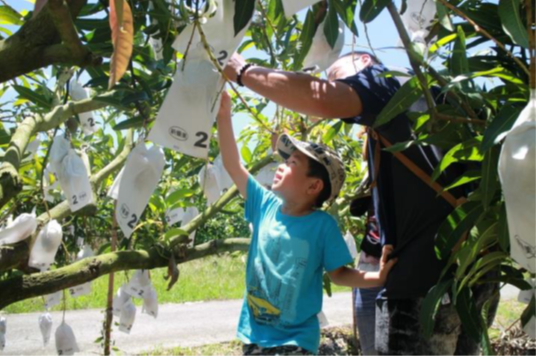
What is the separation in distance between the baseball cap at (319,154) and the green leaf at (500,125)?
3.17ft

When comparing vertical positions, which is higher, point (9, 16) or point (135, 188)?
point (9, 16)

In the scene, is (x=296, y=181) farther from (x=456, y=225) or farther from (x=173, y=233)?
(x=456, y=225)

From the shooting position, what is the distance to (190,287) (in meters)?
8.02

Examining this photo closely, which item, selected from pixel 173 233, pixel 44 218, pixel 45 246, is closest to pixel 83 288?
pixel 44 218

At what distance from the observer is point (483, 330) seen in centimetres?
137

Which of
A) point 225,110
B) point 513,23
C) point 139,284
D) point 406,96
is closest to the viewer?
point 513,23

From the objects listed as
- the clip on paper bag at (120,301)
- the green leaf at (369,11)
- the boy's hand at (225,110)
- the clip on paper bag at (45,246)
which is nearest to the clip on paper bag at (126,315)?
the clip on paper bag at (120,301)

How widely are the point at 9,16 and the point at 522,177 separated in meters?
1.38

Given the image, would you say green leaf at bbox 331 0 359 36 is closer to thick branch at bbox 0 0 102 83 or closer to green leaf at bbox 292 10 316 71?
green leaf at bbox 292 10 316 71

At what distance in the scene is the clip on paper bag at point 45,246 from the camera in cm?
201

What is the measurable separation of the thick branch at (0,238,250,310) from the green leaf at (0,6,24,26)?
25.7 inches

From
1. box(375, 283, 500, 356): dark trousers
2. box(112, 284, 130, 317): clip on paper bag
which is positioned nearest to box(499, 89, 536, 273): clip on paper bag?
box(375, 283, 500, 356): dark trousers

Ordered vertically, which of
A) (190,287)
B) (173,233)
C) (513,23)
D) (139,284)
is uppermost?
(513,23)

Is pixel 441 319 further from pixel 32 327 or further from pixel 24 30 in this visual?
pixel 32 327
